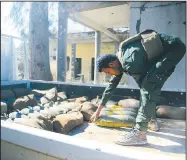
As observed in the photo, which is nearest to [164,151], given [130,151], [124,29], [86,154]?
[130,151]

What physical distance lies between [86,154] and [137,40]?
3.14 feet

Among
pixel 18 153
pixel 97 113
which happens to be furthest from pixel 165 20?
pixel 18 153

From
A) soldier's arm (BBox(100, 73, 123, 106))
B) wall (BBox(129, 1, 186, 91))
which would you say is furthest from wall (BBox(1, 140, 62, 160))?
wall (BBox(129, 1, 186, 91))

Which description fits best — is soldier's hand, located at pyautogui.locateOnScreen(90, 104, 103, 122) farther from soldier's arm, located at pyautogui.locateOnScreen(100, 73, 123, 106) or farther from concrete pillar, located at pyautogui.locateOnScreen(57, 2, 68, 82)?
concrete pillar, located at pyautogui.locateOnScreen(57, 2, 68, 82)

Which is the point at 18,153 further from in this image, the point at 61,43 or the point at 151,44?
the point at 61,43

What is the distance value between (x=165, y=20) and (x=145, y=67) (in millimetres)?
2745

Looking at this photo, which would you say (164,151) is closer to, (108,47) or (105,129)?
(105,129)

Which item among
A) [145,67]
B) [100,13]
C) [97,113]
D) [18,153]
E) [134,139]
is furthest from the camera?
[100,13]

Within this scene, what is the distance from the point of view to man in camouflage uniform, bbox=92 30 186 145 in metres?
1.66

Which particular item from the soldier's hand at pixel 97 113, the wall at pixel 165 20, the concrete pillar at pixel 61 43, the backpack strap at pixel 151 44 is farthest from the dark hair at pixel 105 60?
the concrete pillar at pixel 61 43

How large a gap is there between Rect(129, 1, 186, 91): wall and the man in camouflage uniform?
2.27 metres

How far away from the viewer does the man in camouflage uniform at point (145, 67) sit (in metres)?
1.66

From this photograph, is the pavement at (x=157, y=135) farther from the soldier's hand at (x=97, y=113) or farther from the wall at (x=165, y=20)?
the wall at (x=165, y=20)

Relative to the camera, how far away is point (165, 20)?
4.22 meters
